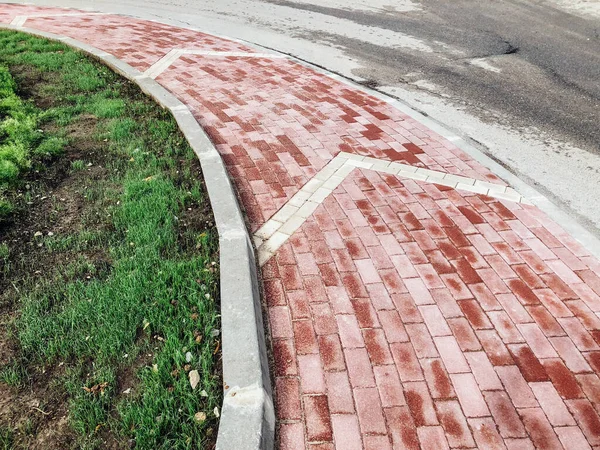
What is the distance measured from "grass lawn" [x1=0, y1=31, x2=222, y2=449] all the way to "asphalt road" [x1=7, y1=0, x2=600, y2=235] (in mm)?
3520

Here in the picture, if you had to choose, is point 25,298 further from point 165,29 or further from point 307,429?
point 165,29

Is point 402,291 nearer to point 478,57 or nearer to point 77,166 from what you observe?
point 77,166

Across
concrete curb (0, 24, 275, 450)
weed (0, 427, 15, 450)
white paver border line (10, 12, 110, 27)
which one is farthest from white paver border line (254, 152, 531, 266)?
white paver border line (10, 12, 110, 27)

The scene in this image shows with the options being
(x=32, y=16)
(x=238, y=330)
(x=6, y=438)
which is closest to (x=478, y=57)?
(x=238, y=330)

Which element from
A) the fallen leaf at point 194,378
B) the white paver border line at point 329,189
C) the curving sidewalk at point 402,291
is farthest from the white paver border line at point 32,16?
the fallen leaf at point 194,378

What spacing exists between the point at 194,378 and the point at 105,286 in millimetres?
1014

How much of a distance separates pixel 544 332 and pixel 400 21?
30.0ft

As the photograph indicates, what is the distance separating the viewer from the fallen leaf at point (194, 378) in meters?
2.63

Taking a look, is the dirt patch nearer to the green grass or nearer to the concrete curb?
the green grass

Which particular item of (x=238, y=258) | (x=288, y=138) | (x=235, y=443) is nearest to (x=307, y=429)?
(x=235, y=443)

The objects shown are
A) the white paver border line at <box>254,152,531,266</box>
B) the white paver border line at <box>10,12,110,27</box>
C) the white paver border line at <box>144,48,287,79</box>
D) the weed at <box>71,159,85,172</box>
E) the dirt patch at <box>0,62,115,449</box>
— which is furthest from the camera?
the white paver border line at <box>10,12,110,27</box>

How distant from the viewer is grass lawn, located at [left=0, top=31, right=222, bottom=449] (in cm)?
248

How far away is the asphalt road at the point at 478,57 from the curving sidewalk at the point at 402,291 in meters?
0.83

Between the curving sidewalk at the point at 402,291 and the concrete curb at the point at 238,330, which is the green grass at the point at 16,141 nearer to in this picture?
the concrete curb at the point at 238,330
